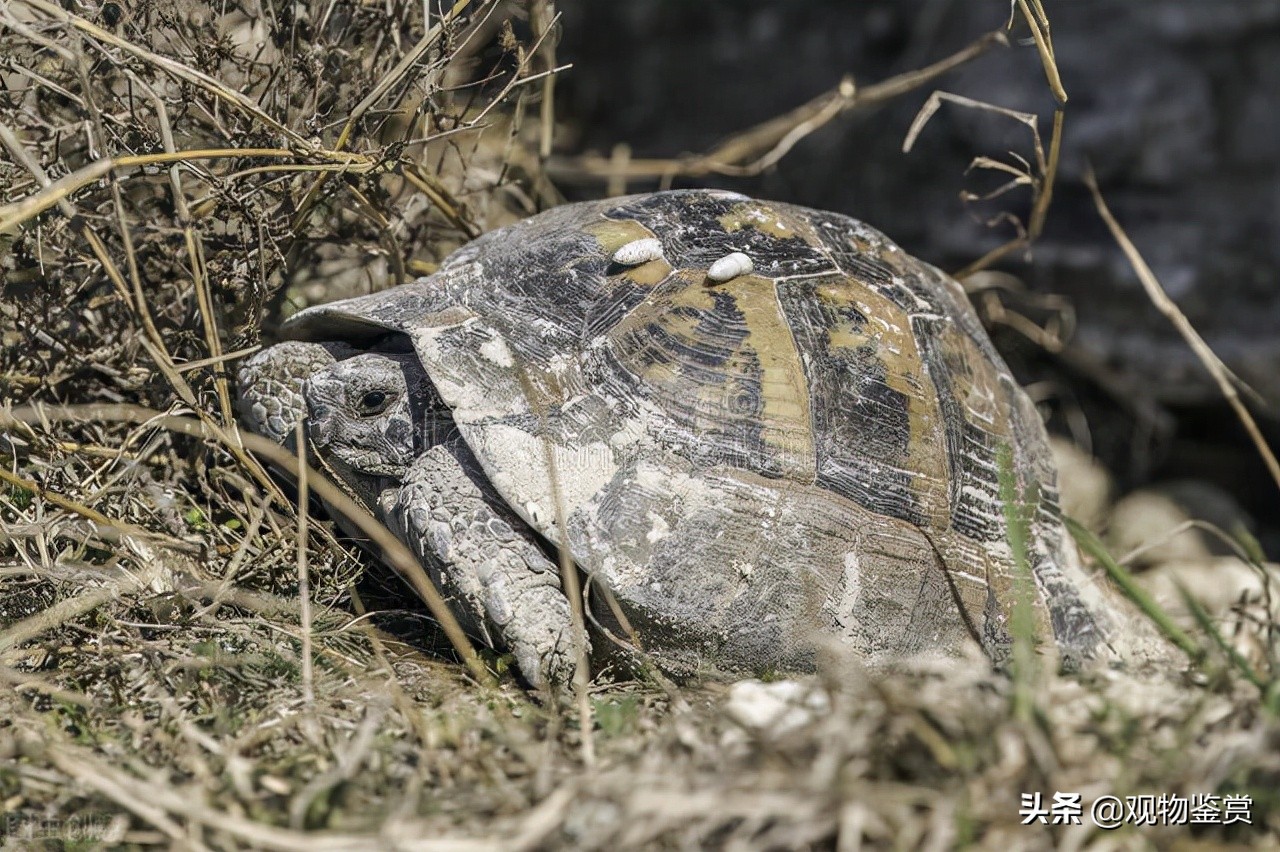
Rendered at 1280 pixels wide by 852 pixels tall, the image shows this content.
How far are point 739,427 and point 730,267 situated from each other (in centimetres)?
47

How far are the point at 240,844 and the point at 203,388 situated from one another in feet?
5.44

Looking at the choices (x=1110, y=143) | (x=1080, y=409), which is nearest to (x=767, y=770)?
(x=1080, y=409)

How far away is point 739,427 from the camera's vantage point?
9.41 ft

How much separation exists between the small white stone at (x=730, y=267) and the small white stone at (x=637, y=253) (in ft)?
0.53

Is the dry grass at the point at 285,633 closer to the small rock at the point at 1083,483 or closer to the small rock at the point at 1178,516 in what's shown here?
the small rock at the point at 1083,483

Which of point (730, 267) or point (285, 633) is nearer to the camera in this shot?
point (285, 633)

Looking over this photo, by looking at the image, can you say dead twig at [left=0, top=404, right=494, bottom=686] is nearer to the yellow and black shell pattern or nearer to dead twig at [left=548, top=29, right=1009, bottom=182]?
the yellow and black shell pattern

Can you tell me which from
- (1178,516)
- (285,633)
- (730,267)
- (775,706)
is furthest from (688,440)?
(1178,516)

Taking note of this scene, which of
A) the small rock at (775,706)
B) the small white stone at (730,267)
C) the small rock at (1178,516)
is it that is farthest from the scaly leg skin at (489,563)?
the small rock at (1178,516)

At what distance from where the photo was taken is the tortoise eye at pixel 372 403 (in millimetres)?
3066

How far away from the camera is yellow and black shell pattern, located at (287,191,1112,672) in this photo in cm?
277

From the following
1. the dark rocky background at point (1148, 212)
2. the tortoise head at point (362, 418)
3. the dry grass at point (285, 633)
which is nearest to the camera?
the dry grass at point (285, 633)

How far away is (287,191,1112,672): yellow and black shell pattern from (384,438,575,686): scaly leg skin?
0.41 ft

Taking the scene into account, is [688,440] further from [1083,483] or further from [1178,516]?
[1178,516]
